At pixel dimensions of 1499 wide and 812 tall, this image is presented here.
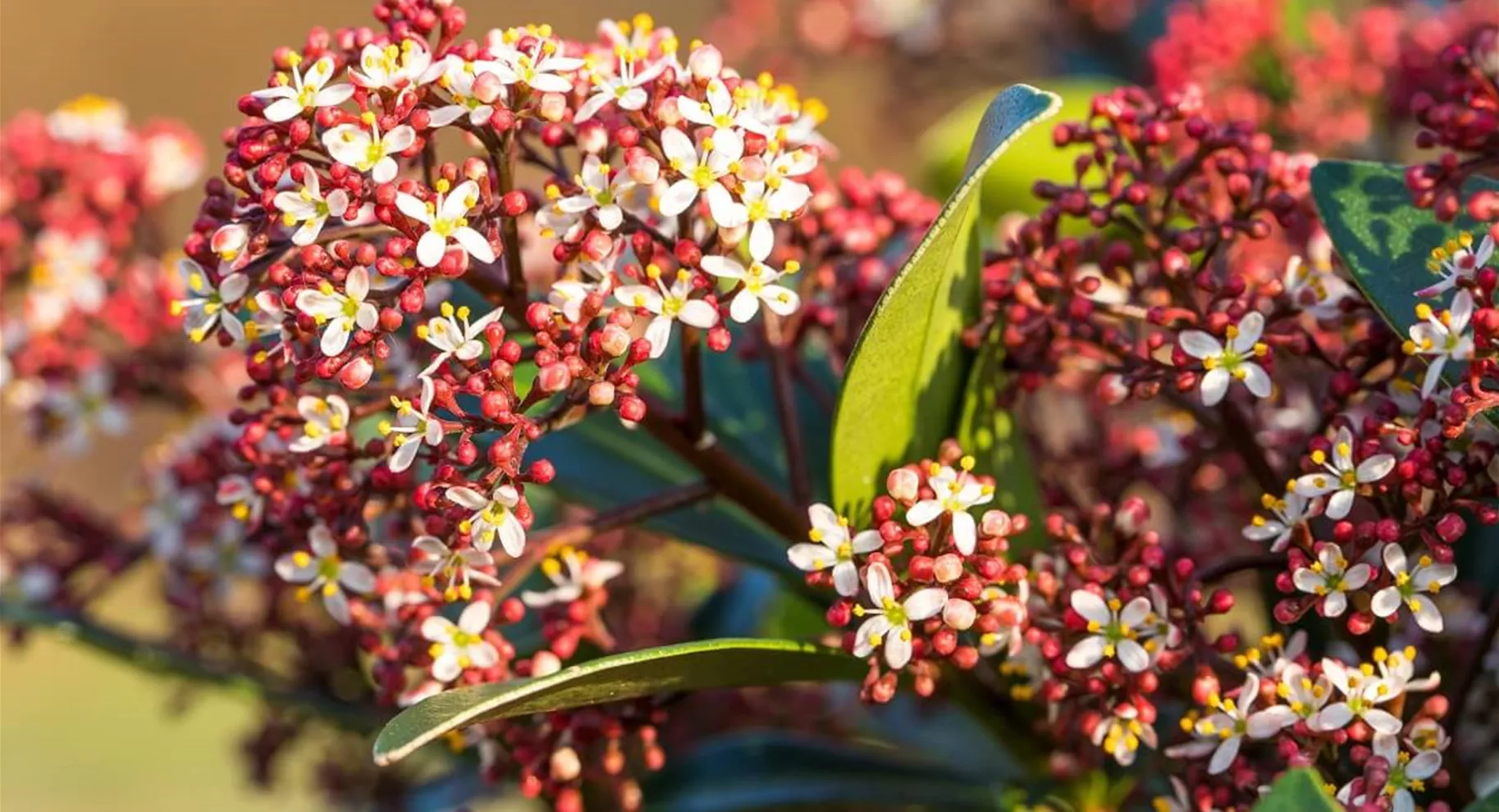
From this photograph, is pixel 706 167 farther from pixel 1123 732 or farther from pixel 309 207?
pixel 1123 732

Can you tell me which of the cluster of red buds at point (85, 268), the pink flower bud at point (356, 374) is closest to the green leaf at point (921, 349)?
the pink flower bud at point (356, 374)

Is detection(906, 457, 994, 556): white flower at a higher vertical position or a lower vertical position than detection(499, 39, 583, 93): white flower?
lower

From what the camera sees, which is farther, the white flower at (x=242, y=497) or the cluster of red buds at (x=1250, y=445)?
the white flower at (x=242, y=497)

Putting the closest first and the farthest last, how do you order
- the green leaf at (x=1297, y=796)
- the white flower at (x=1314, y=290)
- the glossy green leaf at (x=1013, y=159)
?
the green leaf at (x=1297, y=796), the white flower at (x=1314, y=290), the glossy green leaf at (x=1013, y=159)

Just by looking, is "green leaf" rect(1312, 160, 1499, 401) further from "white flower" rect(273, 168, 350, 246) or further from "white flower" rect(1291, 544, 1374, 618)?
"white flower" rect(273, 168, 350, 246)

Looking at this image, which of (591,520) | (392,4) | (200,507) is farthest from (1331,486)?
(200,507)

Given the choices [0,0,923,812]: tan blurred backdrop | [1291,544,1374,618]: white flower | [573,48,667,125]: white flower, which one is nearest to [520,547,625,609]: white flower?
[573,48,667,125]: white flower

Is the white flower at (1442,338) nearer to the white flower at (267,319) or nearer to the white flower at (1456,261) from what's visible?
the white flower at (1456,261)
